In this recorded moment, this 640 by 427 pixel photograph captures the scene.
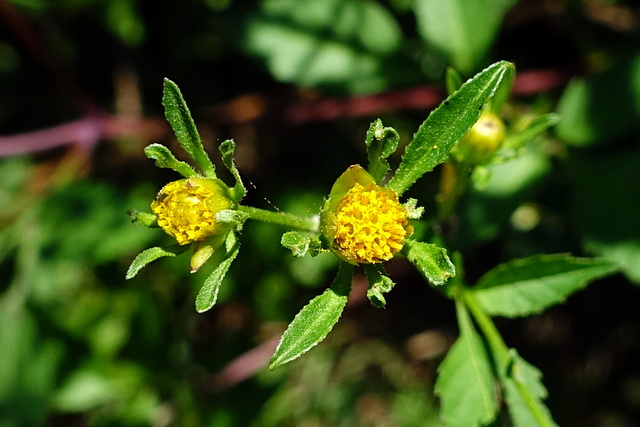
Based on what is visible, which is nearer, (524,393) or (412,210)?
(412,210)

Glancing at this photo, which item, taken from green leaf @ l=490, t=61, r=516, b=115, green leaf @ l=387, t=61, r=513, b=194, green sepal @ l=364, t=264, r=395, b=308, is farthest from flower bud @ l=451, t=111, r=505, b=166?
green sepal @ l=364, t=264, r=395, b=308

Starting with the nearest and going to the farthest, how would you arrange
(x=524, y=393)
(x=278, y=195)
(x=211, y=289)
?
(x=211, y=289) → (x=524, y=393) → (x=278, y=195)

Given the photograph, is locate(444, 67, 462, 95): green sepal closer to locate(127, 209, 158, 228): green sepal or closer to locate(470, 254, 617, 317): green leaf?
locate(470, 254, 617, 317): green leaf

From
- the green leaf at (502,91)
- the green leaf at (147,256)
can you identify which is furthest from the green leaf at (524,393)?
the green leaf at (147,256)

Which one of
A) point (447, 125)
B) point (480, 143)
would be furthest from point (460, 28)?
point (447, 125)

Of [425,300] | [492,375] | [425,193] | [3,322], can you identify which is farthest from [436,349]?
[3,322]

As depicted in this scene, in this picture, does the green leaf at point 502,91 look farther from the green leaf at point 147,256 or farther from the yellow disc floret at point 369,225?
the green leaf at point 147,256

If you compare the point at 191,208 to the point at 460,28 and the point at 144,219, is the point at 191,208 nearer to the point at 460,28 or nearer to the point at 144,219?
the point at 144,219
